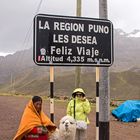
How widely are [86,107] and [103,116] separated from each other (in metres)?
1.52

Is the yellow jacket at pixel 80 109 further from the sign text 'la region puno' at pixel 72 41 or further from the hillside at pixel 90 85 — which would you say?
the hillside at pixel 90 85

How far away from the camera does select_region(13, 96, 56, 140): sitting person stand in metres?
7.90

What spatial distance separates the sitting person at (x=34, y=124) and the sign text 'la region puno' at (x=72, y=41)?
3.12 ft

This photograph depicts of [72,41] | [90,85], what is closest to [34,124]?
[72,41]

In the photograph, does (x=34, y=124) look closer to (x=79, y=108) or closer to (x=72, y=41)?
(x=72, y=41)

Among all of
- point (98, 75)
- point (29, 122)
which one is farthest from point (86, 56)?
point (29, 122)

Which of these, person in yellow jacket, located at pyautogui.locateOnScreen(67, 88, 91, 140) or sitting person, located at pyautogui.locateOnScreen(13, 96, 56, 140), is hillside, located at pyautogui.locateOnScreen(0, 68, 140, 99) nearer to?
person in yellow jacket, located at pyautogui.locateOnScreen(67, 88, 91, 140)

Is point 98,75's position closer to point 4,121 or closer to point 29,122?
point 29,122

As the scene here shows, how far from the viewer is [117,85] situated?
5763 inches

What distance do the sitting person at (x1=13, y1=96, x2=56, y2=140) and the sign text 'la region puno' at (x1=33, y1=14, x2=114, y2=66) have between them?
952 mm

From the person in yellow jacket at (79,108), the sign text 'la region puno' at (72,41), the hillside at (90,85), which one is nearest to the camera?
the sign text 'la region puno' at (72,41)

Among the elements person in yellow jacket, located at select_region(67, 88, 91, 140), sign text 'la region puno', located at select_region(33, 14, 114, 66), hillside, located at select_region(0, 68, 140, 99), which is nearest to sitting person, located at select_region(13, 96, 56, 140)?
sign text 'la region puno', located at select_region(33, 14, 114, 66)

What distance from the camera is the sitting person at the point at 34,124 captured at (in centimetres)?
790

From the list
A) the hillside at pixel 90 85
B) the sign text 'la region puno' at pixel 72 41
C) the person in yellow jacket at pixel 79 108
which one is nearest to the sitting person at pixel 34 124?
the sign text 'la region puno' at pixel 72 41
